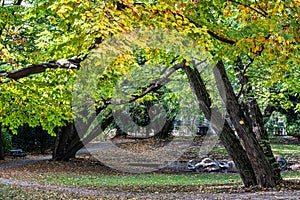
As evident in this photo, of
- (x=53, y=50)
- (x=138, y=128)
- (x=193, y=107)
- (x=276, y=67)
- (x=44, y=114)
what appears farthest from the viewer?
(x=138, y=128)

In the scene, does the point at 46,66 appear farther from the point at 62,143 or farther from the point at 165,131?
the point at 165,131

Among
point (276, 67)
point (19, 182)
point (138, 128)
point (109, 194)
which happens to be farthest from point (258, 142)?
point (138, 128)

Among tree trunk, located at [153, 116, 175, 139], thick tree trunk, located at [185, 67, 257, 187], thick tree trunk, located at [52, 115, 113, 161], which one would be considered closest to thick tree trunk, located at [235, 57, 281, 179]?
thick tree trunk, located at [185, 67, 257, 187]

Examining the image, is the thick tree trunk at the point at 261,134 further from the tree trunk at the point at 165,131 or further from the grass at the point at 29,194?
the tree trunk at the point at 165,131

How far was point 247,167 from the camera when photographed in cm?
1018

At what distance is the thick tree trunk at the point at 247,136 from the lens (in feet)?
32.6

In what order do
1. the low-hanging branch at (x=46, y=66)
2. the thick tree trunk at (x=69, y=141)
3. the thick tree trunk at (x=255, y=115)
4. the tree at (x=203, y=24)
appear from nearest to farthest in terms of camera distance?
1. the tree at (x=203, y=24)
2. the low-hanging branch at (x=46, y=66)
3. the thick tree trunk at (x=255, y=115)
4. the thick tree trunk at (x=69, y=141)

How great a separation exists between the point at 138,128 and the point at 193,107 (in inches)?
373

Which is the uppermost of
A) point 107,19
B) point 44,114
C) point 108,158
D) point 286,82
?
point 107,19

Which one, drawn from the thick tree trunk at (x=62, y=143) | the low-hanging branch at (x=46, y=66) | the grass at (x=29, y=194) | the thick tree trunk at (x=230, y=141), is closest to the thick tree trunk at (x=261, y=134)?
the thick tree trunk at (x=230, y=141)

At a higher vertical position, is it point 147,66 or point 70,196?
point 147,66

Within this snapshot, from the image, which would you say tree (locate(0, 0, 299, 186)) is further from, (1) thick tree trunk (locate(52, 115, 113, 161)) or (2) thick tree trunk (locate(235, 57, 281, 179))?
(1) thick tree trunk (locate(52, 115, 113, 161))

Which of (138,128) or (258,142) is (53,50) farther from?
(138,128)

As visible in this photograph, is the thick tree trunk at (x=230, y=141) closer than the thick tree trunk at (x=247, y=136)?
No
